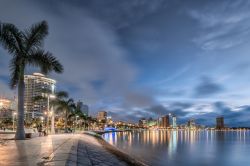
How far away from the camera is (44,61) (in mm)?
27766

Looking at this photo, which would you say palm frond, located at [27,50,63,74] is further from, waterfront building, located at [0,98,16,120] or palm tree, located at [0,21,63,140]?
waterfront building, located at [0,98,16,120]

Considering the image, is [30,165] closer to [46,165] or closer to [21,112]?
[46,165]

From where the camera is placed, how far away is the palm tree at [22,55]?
2655 centimetres

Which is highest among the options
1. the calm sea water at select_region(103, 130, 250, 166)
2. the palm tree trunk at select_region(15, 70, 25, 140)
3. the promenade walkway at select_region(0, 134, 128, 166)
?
the palm tree trunk at select_region(15, 70, 25, 140)

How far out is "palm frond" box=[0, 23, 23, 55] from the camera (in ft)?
86.5

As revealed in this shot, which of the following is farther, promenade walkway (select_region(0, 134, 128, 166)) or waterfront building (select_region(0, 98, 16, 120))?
waterfront building (select_region(0, 98, 16, 120))

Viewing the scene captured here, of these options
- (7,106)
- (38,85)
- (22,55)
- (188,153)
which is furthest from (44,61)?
(7,106)

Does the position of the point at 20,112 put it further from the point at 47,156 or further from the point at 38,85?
the point at 38,85

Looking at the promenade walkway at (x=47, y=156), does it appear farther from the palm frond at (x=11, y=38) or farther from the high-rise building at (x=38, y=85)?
the high-rise building at (x=38, y=85)

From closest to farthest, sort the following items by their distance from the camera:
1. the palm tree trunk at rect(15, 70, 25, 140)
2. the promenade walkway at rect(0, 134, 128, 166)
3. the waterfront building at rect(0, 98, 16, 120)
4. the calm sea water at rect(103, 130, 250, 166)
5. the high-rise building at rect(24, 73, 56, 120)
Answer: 1. the promenade walkway at rect(0, 134, 128, 166)
2. the palm tree trunk at rect(15, 70, 25, 140)
3. the waterfront building at rect(0, 98, 16, 120)
4. the calm sea water at rect(103, 130, 250, 166)
5. the high-rise building at rect(24, 73, 56, 120)

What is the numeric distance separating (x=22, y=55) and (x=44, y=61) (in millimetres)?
1917

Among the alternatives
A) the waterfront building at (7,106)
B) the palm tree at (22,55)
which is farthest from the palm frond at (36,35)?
the waterfront building at (7,106)

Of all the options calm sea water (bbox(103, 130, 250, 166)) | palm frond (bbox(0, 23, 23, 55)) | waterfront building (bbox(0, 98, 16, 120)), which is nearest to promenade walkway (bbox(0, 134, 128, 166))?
palm frond (bbox(0, 23, 23, 55))

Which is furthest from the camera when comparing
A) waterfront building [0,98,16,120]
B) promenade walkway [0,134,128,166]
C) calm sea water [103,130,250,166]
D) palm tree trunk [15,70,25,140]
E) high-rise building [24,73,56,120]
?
high-rise building [24,73,56,120]
